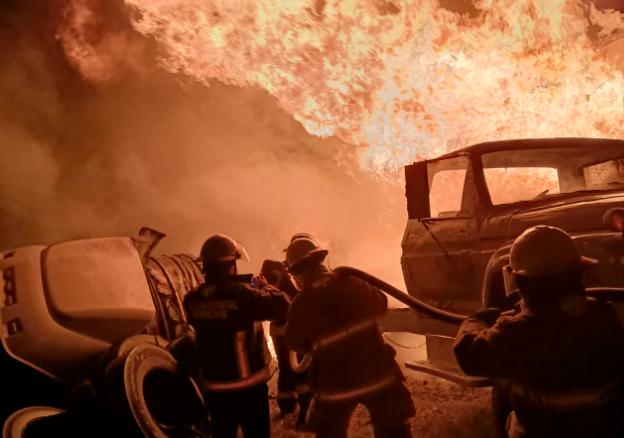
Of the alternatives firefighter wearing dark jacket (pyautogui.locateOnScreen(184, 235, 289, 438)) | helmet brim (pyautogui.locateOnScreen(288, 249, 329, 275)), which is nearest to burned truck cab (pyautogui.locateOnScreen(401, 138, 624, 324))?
helmet brim (pyautogui.locateOnScreen(288, 249, 329, 275))

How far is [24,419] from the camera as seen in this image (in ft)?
11.4

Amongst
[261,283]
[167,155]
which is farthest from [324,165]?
[261,283]

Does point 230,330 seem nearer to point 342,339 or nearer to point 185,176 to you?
point 342,339

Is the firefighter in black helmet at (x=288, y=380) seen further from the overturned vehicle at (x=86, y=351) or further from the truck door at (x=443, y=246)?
the truck door at (x=443, y=246)

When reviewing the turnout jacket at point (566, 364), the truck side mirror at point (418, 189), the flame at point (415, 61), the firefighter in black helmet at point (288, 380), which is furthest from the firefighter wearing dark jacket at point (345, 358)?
the flame at point (415, 61)

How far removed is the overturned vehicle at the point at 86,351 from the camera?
367 cm

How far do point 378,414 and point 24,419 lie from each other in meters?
2.72

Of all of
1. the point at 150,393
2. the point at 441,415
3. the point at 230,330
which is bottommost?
the point at 441,415

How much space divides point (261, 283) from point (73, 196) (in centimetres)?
1458

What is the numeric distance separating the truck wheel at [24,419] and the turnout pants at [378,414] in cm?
221

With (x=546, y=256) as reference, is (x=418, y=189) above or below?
above

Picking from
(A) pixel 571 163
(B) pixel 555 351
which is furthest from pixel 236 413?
(A) pixel 571 163

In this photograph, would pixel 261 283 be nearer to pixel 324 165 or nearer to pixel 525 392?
pixel 525 392

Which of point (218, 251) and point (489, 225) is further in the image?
point (489, 225)
